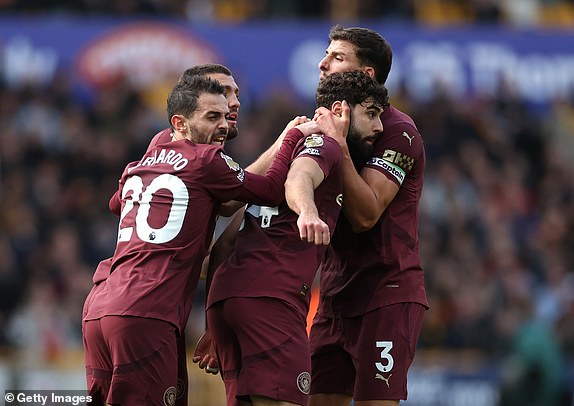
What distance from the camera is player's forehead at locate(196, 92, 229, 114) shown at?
6.12 m

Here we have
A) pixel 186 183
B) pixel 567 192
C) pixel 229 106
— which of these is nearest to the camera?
pixel 186 183

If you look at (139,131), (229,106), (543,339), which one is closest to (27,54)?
(139,131)

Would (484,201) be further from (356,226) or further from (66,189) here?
(356,226)

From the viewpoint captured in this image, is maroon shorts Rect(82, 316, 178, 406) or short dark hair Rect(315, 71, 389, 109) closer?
maroon shorts Rect(82, 316, 178, 406)

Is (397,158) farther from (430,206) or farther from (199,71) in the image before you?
(430,206)

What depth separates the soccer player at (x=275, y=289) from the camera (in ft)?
19.2

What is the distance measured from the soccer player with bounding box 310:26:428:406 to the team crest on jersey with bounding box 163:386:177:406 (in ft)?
3.99

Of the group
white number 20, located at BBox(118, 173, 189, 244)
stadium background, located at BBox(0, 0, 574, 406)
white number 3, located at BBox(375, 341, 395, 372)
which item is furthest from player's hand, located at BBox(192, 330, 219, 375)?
stadium background, located at BBox(0, 0, 574, 406)

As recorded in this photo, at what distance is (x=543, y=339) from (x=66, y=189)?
580 cm

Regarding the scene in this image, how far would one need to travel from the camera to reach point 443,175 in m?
15.5

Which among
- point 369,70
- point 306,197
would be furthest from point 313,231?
point 369,70

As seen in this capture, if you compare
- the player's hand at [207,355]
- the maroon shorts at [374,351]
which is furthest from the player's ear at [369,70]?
the player's hand at [207,355]

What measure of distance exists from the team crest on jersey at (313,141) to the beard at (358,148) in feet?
1.36

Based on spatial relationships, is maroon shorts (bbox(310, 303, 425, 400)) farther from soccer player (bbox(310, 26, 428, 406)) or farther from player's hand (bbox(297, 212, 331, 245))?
player's hand (bbox(297, 212, 331, 245))
